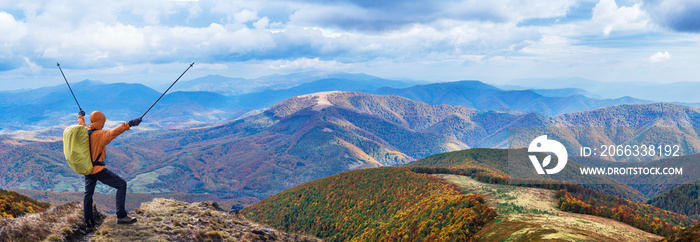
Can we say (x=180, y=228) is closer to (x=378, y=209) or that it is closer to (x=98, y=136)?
(x=98, y=136)

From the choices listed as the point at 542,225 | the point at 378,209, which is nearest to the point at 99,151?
the point at 542,225

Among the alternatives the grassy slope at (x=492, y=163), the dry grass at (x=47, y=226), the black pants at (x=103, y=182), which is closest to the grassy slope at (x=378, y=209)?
the black pants at (x=103, y=182)

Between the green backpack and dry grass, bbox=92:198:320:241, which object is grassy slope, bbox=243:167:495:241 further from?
the green backpack

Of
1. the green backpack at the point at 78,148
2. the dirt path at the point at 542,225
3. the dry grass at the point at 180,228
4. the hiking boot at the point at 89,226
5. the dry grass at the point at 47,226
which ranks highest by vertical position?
the green backpack at the point at 78,148

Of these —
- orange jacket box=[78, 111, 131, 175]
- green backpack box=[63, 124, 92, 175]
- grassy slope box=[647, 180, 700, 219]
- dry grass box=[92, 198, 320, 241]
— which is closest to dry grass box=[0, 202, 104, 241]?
dry grass box=[92, 198, 320, 241]

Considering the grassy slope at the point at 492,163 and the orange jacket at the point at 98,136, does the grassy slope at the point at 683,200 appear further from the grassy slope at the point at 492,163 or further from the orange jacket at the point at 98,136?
the orange jacket at the point at 98,136

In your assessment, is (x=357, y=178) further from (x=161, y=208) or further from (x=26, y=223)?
(x=26, y=223)

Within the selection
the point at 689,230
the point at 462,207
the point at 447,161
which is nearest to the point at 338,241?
the point at 462,207
